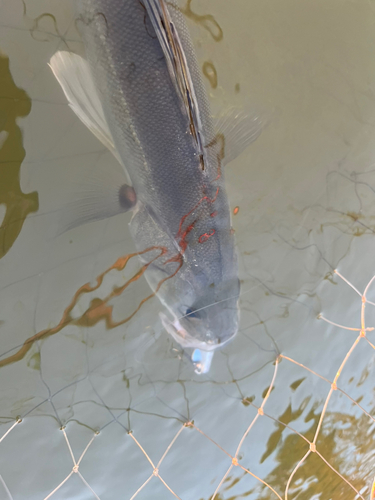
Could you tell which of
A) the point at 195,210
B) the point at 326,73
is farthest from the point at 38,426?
the point at 326,73

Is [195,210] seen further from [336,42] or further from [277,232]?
[336,42]

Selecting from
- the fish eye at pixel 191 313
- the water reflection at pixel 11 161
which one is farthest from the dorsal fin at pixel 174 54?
the fish eye at pixel 191 313

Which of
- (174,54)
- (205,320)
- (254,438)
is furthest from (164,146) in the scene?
(254,438)

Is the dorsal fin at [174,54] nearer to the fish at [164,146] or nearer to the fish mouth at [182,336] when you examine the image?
the fish at [164,146]

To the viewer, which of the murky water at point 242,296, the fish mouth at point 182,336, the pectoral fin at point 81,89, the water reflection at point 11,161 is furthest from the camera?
the fish mouth at point 182,336

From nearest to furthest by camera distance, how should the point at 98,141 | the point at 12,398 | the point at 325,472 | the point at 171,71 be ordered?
the point at 171,71, the point at 98,141, the point at 12,398, the point at 325,472

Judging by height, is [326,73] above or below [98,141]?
above

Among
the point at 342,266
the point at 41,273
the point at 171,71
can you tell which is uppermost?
the point at 171,71
